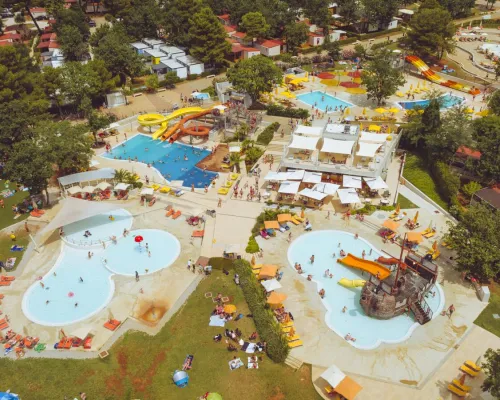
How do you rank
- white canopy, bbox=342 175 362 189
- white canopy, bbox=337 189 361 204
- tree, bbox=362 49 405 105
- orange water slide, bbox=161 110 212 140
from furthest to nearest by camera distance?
tree, bbox=362 49 405 105, orange water slide, bbox=161 110 212 140, white canopy, bbox=342 175 362 189, white canopy, bbox=337 189 361 204

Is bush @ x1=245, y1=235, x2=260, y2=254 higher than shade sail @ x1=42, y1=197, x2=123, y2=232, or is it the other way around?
shade sail @ x1=42, y1=197, x2=123, y2=232

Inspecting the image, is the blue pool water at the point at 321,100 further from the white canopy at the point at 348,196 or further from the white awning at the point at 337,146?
the white canopy at the point at 348,196

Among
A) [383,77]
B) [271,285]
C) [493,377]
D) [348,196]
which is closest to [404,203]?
[348,196]

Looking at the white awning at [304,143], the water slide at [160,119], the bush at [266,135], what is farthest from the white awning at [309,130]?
the water slide at [160,119]

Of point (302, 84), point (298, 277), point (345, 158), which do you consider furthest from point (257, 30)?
point (298, 277)

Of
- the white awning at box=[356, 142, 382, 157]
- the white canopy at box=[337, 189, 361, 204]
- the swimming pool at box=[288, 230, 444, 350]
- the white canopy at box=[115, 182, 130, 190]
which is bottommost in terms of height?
the swimming pool at box=[288, 230, 444, 350]

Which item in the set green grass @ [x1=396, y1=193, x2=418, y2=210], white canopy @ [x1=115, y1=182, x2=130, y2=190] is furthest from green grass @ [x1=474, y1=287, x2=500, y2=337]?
white canopy @ [x1=115, y1=182, x2=130, y2=190]

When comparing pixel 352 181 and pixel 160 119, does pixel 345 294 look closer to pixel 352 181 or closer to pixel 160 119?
pixel 352 181

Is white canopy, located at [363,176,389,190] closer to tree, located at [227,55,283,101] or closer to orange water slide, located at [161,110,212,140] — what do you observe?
orange water slide, located at [161,110,212,140]
